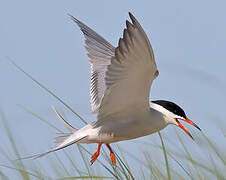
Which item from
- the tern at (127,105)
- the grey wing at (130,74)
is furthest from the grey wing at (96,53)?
the grey wing at (130,74)

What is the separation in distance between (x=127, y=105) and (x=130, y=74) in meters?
0.39

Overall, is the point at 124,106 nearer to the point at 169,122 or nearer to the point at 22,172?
the point at 169,122

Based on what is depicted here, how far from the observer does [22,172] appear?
2.39m

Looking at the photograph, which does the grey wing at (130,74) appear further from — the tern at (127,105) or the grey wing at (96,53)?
the grey wing at (96,53)

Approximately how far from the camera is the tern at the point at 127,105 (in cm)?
269

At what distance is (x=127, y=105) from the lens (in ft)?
10.6

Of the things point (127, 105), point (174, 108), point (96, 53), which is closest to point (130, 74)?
point (127, 105)

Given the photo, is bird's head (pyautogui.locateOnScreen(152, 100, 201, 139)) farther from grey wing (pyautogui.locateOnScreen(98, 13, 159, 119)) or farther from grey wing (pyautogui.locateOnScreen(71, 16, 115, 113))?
A: grey wing (pyautogui.locateOnScreen(71, 16, 115, 113))

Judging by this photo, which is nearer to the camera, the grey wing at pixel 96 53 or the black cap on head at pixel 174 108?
the black cap on head at pixel 174 108

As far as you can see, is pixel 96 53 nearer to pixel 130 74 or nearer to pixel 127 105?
pixel 127 105

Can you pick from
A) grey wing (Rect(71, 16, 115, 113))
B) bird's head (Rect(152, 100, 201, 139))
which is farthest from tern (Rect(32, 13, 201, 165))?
grey wing (Rect(71, 16, 115, 113))

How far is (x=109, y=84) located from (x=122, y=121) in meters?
0.46

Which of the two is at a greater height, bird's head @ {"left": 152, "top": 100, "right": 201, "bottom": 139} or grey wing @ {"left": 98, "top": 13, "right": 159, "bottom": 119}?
grey wing @ {"left": 98, "top": 13, "right": 159, "bottom": 119}

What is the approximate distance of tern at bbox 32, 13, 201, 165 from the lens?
2.69 metres
